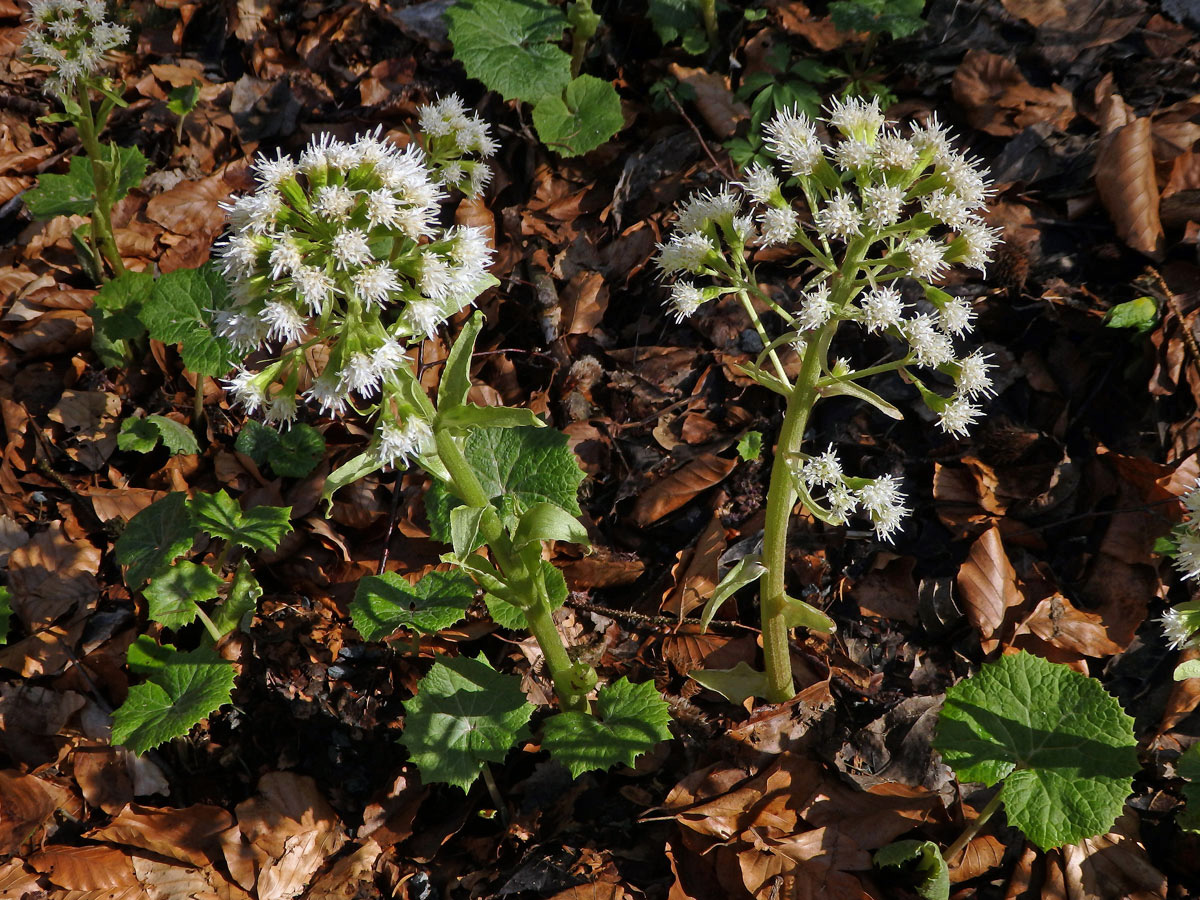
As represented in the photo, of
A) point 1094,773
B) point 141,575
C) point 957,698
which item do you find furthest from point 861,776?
point 141,575

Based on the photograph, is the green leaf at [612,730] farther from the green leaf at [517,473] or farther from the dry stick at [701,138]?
the dry stick at [701,138]

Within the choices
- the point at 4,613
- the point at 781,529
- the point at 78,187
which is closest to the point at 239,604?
the point at 4,613

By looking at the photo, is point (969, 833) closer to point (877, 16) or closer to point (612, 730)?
point (612, 730)

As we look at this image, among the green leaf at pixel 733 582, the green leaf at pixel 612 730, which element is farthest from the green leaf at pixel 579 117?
the green leaf at pixel 612 730

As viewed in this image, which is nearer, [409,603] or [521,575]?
[521,575]

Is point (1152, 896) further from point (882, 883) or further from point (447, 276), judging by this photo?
point (447, 276)
